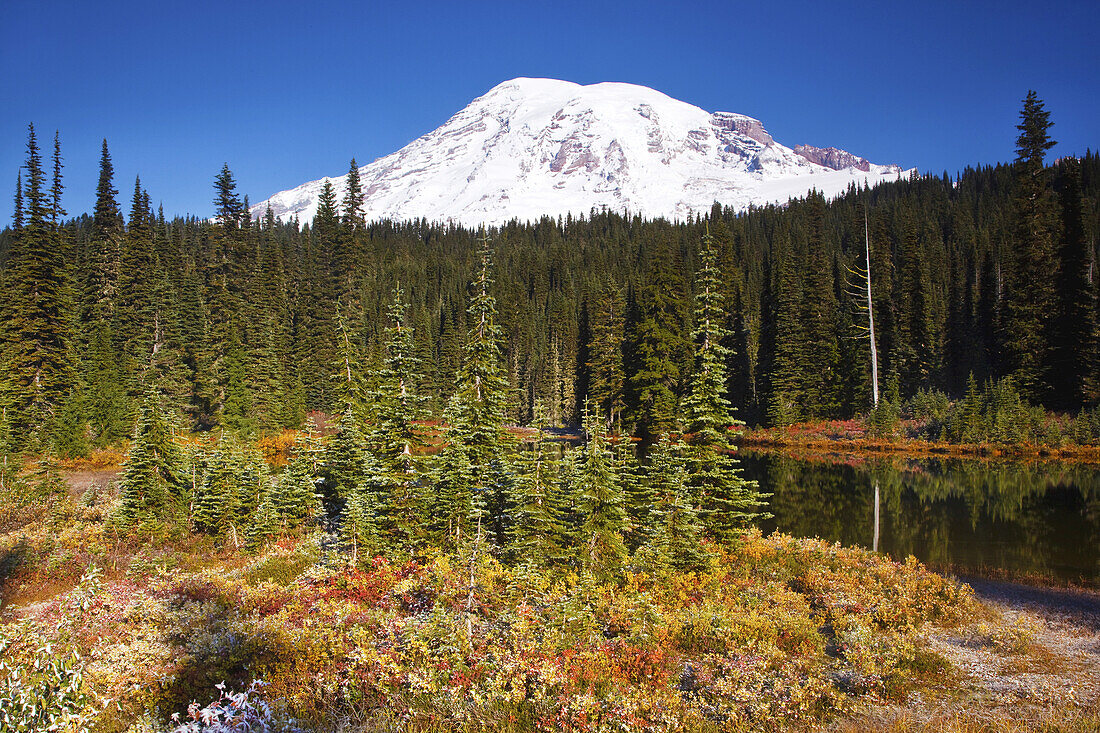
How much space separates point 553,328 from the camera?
299 ft

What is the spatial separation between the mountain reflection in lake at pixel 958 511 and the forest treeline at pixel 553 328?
7860mm

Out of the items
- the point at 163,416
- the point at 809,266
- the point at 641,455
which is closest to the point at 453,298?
the point at 809,266

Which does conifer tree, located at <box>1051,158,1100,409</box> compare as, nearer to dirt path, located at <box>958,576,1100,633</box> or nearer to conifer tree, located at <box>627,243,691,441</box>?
conifer tree, located at <box>627,243,691,441</box>

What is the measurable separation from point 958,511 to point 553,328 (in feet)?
227

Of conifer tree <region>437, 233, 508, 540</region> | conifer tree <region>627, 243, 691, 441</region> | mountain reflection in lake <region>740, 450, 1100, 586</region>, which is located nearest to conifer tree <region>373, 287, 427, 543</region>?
conifer tree <region>437, 233, 508, 540</region>

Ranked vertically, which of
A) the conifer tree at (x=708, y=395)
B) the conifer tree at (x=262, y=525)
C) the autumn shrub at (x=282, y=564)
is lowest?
the autumn shrub at (x=282, y=564)

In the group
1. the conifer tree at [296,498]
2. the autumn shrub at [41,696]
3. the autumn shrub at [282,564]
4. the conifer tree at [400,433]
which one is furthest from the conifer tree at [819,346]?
the autumn shrub at [41,696]

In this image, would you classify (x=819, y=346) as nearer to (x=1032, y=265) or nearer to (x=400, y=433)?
(x=1032, y=265)

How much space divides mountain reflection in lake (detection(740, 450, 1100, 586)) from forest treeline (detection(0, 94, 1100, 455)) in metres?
7.86

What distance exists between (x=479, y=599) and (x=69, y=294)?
4785 centimetres

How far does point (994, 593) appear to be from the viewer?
15188 millimetres

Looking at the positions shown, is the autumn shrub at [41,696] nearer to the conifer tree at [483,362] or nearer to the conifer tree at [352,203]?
the conifer tree at [483,362]

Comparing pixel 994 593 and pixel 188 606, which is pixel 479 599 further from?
pixel 994 593

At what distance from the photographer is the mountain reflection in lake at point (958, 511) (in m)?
18.7
